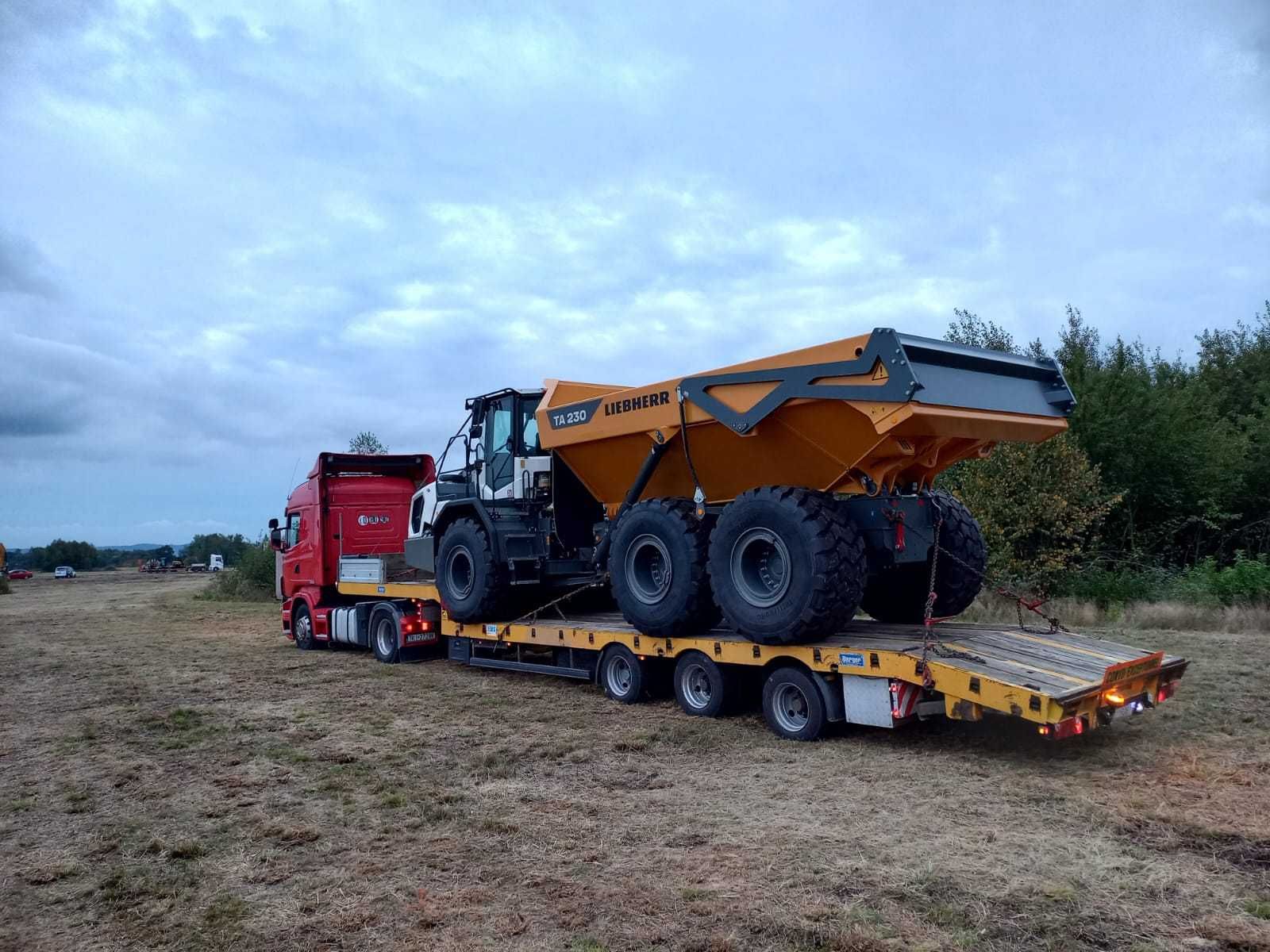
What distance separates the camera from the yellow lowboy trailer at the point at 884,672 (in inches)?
260

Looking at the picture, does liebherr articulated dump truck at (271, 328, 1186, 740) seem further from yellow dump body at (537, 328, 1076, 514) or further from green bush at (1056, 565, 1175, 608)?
green bush at (1056, 565, 1175, 608)

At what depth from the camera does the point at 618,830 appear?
18.7ft

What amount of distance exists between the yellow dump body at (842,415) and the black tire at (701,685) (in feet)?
5.25

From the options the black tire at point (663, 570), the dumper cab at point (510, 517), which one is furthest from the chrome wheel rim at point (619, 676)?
the dumper cab at point (510, 517)

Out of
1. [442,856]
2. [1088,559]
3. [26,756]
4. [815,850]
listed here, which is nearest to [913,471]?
[815,850]

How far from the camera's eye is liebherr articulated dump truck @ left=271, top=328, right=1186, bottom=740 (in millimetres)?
7211

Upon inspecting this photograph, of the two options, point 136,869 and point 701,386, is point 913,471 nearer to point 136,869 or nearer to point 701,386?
point 701,386

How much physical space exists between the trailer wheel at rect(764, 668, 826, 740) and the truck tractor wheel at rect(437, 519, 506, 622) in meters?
4.16

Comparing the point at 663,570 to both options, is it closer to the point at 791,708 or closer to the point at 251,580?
the point at 791,708

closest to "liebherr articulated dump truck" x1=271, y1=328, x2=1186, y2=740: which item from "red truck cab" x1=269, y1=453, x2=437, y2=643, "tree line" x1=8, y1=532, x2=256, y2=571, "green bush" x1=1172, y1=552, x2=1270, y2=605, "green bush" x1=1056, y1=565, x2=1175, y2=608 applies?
"red truck cab" x1=269, y1=453, x2=437, y2=643

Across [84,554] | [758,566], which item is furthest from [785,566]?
[84,554]

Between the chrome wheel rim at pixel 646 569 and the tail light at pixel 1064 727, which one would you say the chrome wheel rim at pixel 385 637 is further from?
the tail light at pixel 1064 727

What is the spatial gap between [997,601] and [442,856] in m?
12.7

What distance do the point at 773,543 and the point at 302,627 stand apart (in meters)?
10.7
